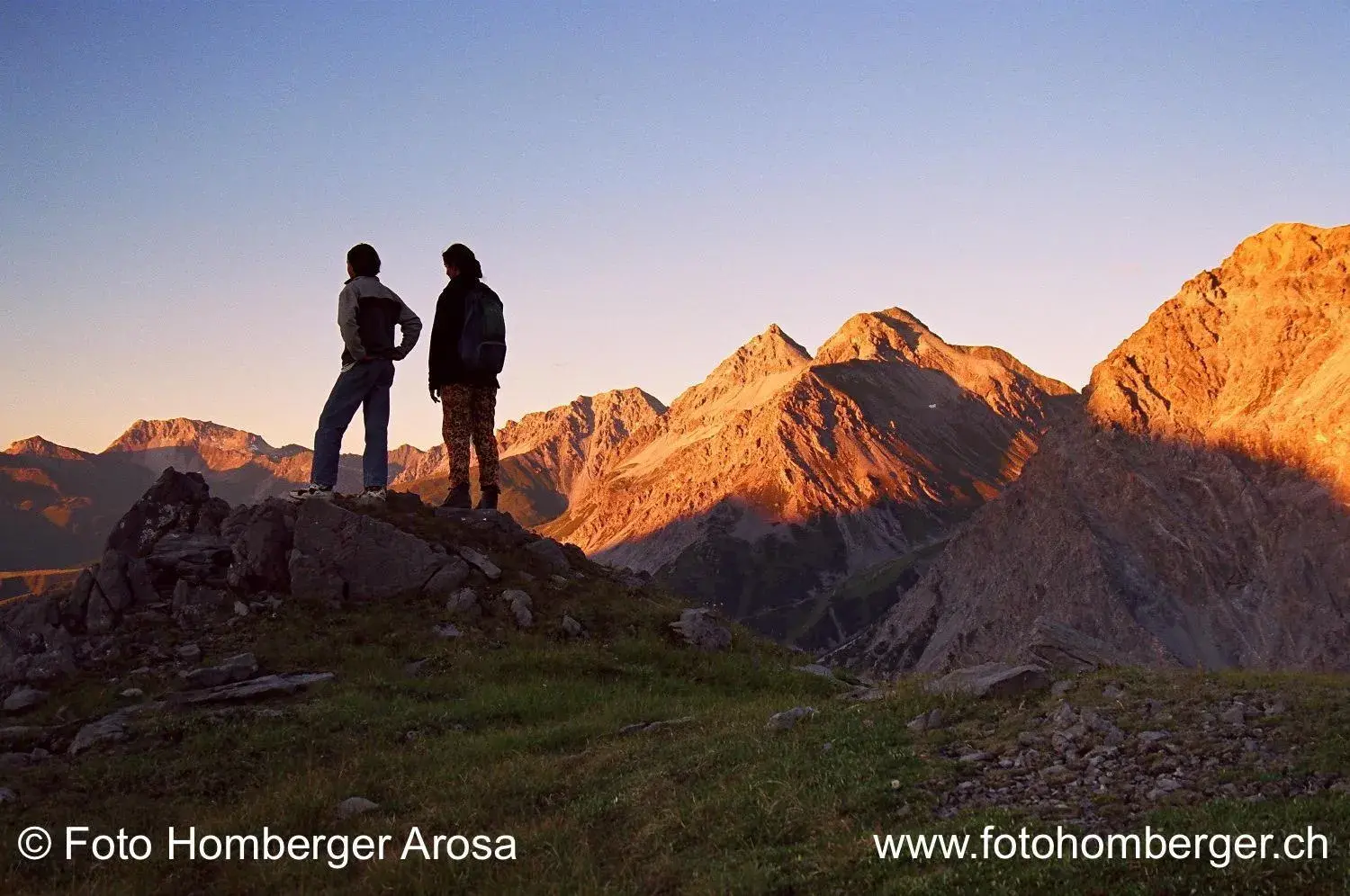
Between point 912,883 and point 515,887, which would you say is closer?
point 912,883

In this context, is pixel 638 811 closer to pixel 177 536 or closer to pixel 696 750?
pixel 696 750

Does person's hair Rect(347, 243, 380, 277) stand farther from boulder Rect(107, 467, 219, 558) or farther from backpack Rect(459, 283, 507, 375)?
boulder Rect(107, 467, 219, 558)

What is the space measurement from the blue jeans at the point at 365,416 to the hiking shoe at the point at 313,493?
1.21 ft

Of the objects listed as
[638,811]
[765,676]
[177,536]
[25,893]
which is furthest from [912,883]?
[177,536]

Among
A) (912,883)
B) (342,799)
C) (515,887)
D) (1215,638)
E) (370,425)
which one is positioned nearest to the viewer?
(912,883)

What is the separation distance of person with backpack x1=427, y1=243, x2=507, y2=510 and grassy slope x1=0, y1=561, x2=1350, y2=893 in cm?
541

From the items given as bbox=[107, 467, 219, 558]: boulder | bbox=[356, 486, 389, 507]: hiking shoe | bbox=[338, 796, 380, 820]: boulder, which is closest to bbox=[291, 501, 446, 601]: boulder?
Answer: bbox=[356, 486, 389, 507]: hiking shoe

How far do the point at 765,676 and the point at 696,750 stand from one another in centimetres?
719

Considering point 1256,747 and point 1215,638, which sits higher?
point 1256,747

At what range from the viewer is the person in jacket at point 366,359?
799 inches

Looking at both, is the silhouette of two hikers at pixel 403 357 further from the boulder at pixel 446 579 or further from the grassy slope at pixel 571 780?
the grassy slope at pixel 571 780

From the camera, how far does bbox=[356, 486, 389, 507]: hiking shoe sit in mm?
22484

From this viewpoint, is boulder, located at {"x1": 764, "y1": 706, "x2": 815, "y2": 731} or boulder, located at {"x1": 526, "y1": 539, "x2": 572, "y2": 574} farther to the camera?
boulder, located at {"x1": 526, "y1": 539, "x2": 572, "y2": 574}

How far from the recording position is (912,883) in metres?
8.03
